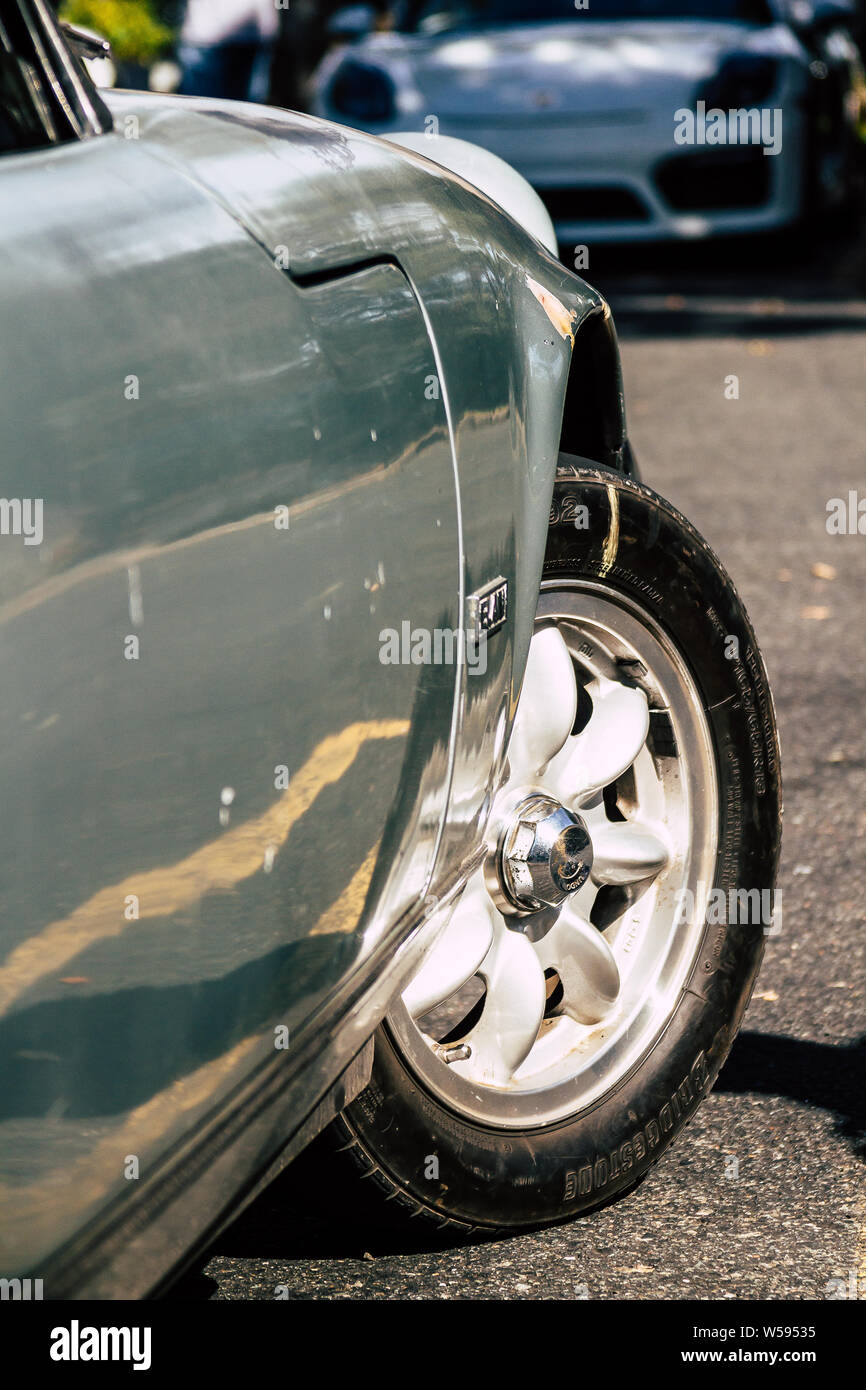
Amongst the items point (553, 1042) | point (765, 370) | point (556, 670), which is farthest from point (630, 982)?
point (765, 370)

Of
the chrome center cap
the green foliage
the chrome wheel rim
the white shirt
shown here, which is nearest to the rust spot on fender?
the chrome wheel rim

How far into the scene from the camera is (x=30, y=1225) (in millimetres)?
1383

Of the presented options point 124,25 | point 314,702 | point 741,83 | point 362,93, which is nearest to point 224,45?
point 124,25

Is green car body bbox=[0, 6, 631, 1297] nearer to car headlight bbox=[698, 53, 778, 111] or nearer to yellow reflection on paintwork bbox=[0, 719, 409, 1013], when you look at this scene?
yellow reflection on paintwork bbox=[0, 719, 409, 1013]

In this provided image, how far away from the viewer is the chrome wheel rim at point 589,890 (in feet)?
7.38

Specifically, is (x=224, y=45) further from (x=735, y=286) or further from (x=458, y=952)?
(x=458, y=952)

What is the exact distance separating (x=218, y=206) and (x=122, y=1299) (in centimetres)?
93

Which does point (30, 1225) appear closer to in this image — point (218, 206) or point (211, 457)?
point (211, 457)

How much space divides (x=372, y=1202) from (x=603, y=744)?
66 cm

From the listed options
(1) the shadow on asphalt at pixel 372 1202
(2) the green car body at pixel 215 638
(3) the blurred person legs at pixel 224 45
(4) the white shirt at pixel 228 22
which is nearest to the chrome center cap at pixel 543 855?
(2) the green car body at pixel 215 638

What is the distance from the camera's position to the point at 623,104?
918 centimetres

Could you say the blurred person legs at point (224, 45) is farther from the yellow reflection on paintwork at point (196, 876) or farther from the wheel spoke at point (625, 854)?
the yellow reflection on paintwork at point (196, 876)

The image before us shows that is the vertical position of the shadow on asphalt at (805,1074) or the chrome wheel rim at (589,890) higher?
the chrome wheel rim at (589,890)

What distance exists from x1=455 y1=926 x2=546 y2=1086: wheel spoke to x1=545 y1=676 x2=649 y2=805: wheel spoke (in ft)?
0.70
